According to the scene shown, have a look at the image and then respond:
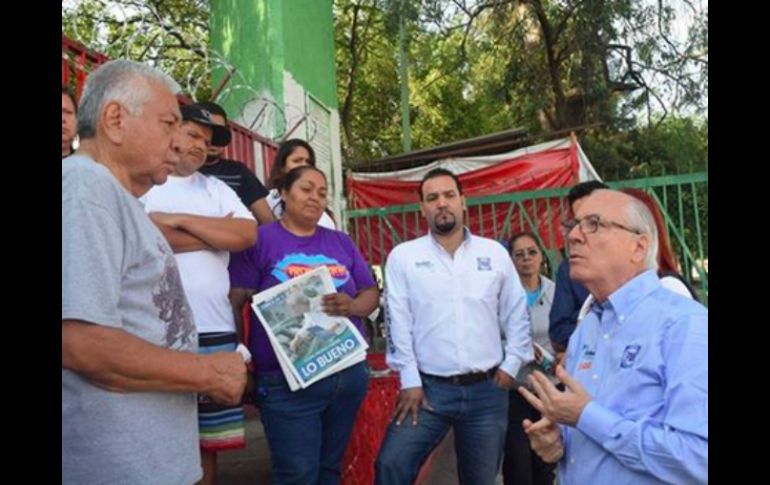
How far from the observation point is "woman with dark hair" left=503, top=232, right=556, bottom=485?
4.20 meters

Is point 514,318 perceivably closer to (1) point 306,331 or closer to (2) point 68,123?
(1) point 306,331

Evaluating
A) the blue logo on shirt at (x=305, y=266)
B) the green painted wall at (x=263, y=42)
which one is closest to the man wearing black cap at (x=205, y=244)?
the blue logo on shirt at (x=305, y=266)

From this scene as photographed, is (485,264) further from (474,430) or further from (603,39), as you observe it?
(603,39)

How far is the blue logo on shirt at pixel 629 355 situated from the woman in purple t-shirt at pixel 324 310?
5.02 ft

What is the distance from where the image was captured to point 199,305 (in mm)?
3076

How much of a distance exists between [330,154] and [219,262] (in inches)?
275

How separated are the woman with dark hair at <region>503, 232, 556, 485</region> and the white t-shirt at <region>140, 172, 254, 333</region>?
1825mm

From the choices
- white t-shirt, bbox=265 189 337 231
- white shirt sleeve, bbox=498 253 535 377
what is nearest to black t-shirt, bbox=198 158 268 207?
Result: white t-shirt, bbox=265 189 337 231

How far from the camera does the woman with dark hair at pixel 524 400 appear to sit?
420 cm

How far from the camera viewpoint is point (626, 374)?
6.92ft

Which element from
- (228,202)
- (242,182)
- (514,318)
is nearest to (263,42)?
(242,182)

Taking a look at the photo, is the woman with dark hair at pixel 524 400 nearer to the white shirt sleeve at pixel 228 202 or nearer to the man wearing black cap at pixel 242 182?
the man wearing black cap at pixel 242 182

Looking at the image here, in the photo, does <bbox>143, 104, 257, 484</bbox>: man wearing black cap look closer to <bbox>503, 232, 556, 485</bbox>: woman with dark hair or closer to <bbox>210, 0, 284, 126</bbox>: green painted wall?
<bbox>503, 232, 556, 485</bbox>: woman with dark hair
